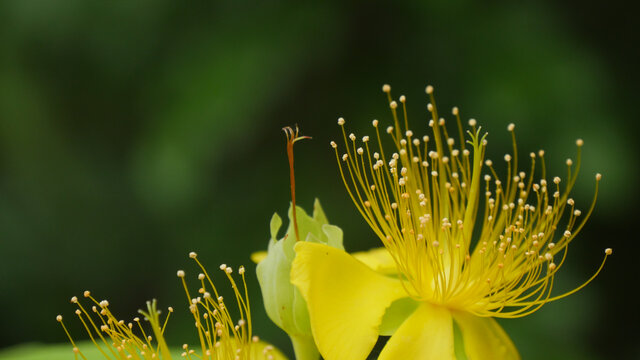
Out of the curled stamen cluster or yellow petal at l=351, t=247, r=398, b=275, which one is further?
yellow petal at l=351, t=247, r=398, b=275

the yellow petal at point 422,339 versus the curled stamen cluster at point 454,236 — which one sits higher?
the curled stamen cluster at point 454,236

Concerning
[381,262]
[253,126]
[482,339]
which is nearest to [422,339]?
[482,339]

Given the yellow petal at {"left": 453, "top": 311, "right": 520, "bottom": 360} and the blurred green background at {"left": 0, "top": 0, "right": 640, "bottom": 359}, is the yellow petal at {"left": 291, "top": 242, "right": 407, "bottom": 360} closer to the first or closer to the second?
the yellow petal at {"left": 453, "top": 311, "right": 520, "bottom": 360}

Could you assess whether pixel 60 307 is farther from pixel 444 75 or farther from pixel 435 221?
pixel 435 221

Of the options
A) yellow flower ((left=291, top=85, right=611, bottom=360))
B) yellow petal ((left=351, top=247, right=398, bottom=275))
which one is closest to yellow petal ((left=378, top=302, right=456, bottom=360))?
yellow flower ((left=291, top=85, right=611, bottom=360))

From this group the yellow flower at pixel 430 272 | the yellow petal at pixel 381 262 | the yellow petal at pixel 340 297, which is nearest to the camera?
the yellow petal at pixel 340 297

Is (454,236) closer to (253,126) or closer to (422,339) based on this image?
(422,339)

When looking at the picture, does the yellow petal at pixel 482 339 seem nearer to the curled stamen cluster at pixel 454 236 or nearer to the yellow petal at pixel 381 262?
the curled stamen cluster at pixel 454 236

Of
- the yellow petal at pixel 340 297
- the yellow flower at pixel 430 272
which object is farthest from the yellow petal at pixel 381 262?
the yellow petal at pixel 340 297
